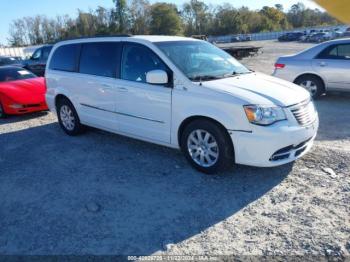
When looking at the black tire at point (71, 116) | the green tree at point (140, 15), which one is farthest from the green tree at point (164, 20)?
the black tire at point (71, 116)

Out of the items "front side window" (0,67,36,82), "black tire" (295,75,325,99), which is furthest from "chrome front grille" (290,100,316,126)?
"front side window" (0,67,36,82)

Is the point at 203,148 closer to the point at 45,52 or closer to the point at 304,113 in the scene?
the point at 304,113

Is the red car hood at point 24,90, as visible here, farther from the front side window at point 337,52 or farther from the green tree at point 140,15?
the green tree at point 140,15

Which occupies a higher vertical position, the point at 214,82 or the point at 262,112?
the point at 214,82

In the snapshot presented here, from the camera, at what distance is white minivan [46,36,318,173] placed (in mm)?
4238

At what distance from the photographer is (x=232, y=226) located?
3.53 meters

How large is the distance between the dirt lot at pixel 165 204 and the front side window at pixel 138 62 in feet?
4.17

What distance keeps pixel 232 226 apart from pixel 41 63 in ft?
48.0

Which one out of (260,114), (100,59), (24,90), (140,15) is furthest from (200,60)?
(140,15)

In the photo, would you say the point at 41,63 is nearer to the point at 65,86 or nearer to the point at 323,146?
the point at 65,86

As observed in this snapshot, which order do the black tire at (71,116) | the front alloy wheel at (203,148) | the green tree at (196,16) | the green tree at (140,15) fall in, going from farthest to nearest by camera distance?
the green tree at (196,16) < the green tree at (140,15) < the black tire at (71,116) < the front alloy wheel at (203,148)

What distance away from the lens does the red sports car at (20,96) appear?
29.0ft

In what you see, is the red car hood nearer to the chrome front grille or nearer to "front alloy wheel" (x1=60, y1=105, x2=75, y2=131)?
"front alloy wheel" (x1=60, y1=105, x2=75, y2=131)

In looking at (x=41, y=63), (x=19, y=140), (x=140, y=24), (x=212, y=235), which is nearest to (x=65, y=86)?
(x=19, y=140)
